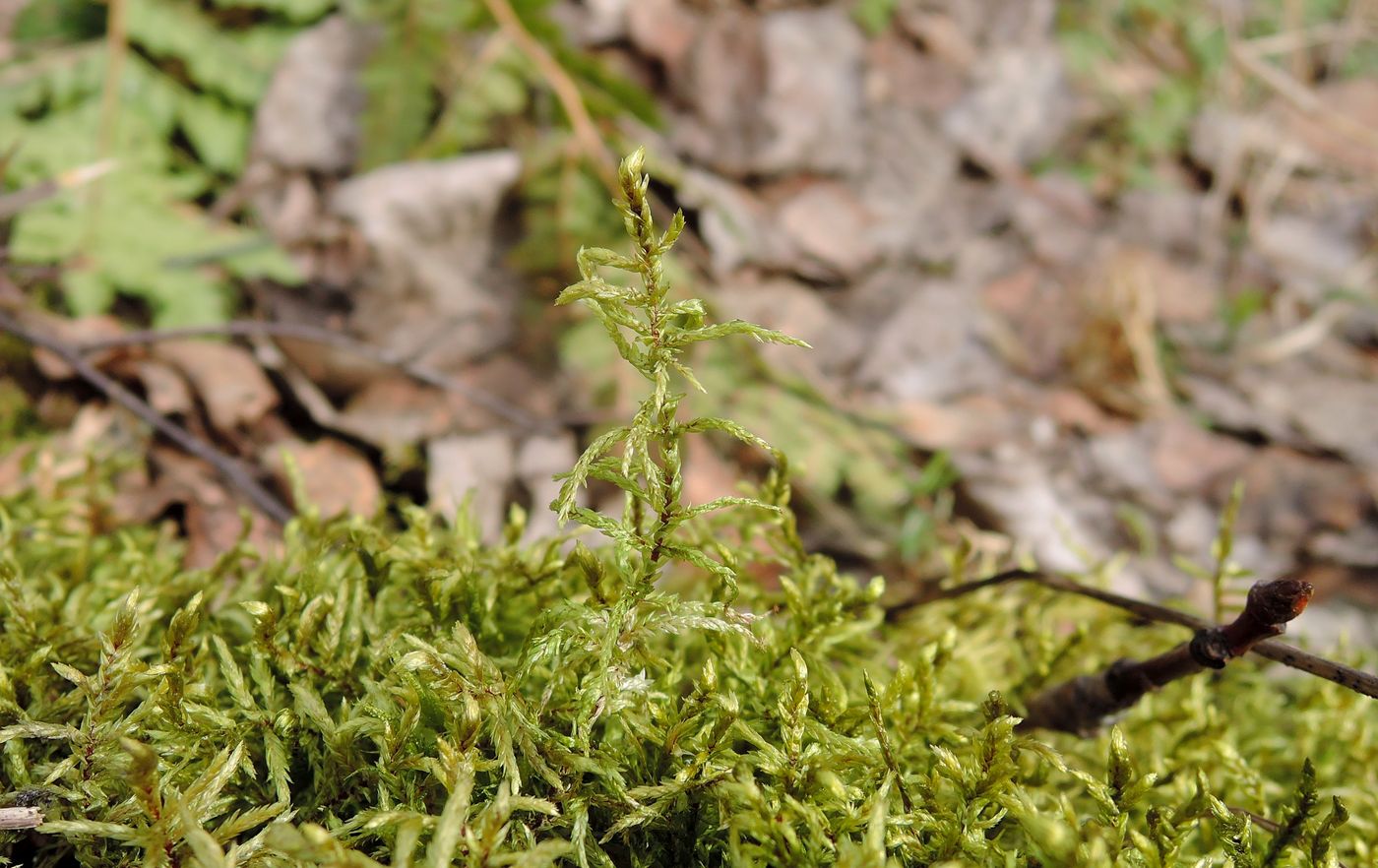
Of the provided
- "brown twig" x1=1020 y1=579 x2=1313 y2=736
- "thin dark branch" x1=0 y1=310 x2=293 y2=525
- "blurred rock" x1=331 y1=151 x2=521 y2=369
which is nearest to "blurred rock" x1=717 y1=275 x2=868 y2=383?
"blurred rock" x1=331 y1=151 x2=521 y2=369

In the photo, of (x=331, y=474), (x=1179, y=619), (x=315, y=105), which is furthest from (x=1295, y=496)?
(x=315, y=105)

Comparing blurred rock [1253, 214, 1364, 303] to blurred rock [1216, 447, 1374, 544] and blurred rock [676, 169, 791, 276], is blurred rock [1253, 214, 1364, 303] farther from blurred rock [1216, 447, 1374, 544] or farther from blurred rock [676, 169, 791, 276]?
blurred rock [676, 169, 791, 276]

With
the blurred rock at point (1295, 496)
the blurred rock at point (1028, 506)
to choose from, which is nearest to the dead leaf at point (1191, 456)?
the blurred rock at point (1295, 496)

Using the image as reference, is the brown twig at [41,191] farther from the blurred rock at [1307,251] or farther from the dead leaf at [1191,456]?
the blurred rock at [1307,251]

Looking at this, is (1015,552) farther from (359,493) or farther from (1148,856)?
(359,493)

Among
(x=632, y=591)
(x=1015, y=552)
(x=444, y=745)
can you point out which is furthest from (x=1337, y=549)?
(x=444, y=745)

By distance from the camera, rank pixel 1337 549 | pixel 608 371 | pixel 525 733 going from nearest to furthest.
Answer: pixel 525 733 < pixel 608 371 < pixel 1337 549
